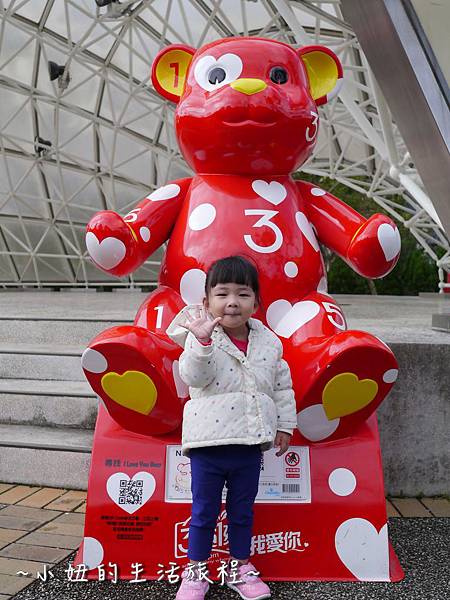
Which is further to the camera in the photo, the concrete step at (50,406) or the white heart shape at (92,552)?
the concrete step at (50,406)

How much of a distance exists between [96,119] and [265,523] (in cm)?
1426

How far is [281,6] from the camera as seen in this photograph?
26.4 feet

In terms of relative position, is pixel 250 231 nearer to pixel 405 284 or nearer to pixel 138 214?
pixel 138 214

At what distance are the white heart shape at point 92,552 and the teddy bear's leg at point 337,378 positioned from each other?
885 millimetres

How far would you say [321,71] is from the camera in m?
2.91

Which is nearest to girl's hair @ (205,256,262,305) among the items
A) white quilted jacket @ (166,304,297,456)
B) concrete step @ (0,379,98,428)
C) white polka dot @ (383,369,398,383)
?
white quilted jacket @ (166,304,297,456)

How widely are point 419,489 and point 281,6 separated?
7032 millimetres

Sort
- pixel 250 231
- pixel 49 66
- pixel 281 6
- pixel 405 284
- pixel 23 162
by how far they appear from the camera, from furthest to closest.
Answer: pixel 405 284 < pixel 23 162 < pixel 49 66 < pixel 281 6 < pixel 250 231

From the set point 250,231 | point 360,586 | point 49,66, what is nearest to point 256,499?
point 360,586

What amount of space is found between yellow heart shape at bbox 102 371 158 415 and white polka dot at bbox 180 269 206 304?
18.5 inches

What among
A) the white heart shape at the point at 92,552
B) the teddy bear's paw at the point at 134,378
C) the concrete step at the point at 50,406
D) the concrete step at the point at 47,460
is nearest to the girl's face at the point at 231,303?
the teddy bear's paw at the point at 134,378

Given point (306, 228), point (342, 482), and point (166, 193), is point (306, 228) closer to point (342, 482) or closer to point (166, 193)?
point (166, 193)

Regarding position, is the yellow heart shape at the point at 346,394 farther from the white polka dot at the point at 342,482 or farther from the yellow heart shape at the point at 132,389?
the yellow heart shape at the point at 132,389

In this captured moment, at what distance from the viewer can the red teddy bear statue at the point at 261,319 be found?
2211 mm
